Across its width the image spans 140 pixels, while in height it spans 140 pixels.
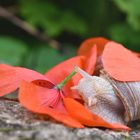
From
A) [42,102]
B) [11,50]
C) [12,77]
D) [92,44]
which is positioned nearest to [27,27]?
[11,50]

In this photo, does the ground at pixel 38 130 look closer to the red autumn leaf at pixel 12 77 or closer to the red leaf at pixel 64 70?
the red autumn leaf at pixel 12 77

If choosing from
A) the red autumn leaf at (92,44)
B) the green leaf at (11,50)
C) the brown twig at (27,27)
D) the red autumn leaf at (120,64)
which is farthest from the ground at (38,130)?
the brown twig at (27,27)

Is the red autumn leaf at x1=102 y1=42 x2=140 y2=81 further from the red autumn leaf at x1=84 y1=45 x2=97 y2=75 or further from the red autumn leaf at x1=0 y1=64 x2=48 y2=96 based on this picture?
the red autumn leaf at x1=0 y1=64 x2=48 y2=96

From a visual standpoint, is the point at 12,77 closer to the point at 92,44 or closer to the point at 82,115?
the point at 82,115

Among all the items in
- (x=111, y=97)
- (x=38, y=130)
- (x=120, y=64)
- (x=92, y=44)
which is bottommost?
(x=38, y=130)

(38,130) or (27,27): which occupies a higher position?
(27,27)

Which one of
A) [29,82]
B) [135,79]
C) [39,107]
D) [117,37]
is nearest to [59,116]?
[39,107]

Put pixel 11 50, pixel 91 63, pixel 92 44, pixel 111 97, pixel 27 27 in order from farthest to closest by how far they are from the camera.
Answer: pixel 27 27
pixel 11 50
pixel 92 44
pixel 91 63
pixel 111 97
